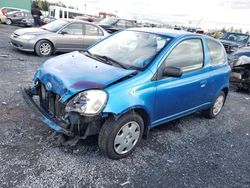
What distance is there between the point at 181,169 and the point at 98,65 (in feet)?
6.01

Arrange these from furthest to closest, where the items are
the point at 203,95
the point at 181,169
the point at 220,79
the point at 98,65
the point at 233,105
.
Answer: the point at 233,105 < the point at 220,79 < the point at 203,95 < the point at 98,65 < the point at 181,169

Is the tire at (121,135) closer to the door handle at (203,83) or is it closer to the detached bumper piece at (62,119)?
the detached bumper piece at (62,119)

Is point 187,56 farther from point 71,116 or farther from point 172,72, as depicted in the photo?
point 71,116

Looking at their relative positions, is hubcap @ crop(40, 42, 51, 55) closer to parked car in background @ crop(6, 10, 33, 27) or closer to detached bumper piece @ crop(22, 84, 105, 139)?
detached bumper piece @ crop(22, 84, 105, 139)

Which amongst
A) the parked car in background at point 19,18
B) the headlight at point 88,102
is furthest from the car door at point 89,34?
the parked car in background at point 19,18

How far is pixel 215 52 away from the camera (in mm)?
4633

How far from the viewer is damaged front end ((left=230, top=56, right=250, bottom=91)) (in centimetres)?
763

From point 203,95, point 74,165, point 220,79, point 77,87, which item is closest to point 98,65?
point 77,87

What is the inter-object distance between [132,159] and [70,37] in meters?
7.41

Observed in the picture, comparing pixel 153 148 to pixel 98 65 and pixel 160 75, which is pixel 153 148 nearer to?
pixel 160 75

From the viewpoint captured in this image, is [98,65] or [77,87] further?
[98,65]

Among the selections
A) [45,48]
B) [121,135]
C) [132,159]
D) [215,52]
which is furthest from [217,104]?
[45,48]

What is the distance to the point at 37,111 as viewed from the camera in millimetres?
3318

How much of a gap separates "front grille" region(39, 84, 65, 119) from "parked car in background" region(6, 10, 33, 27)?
850 inches
